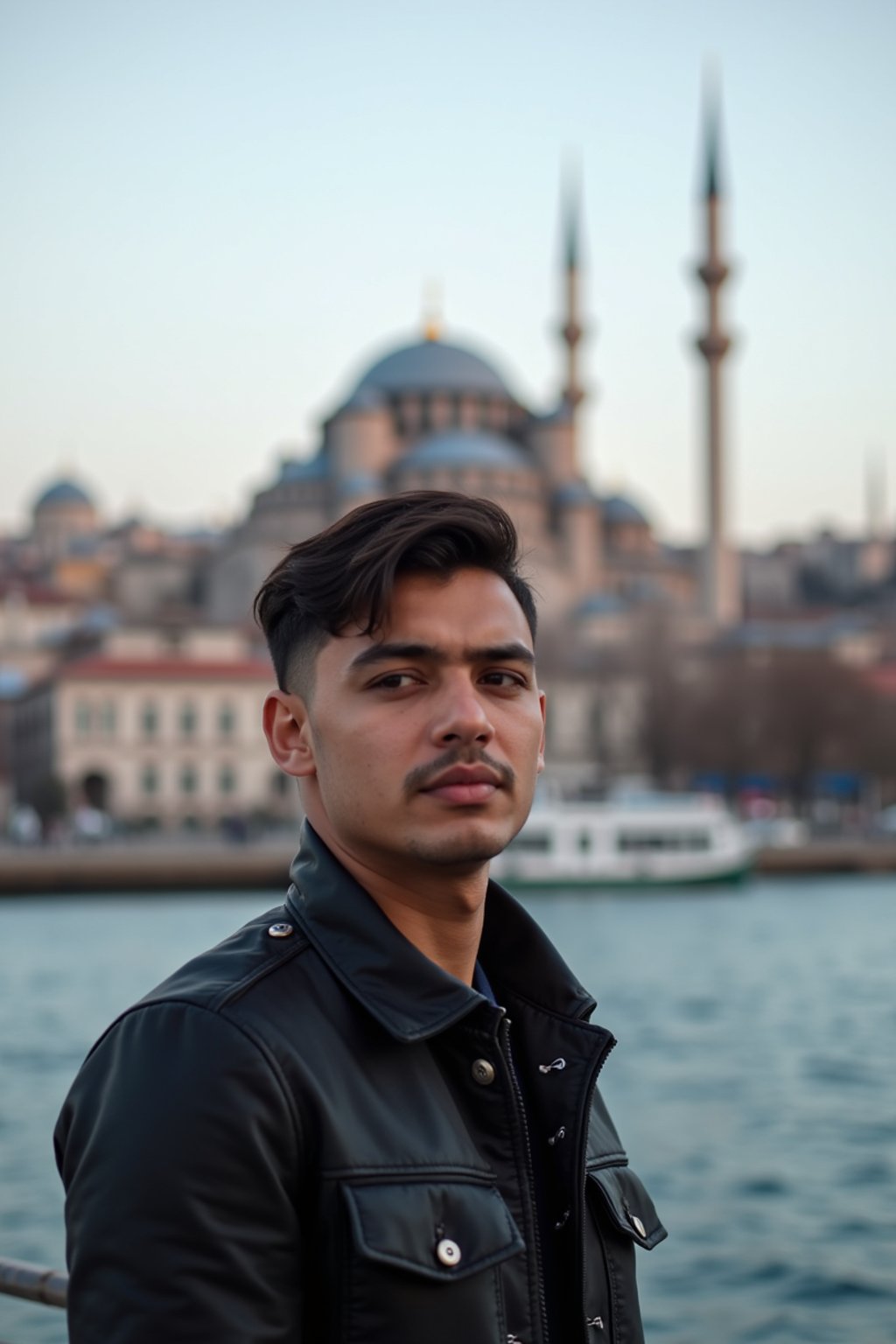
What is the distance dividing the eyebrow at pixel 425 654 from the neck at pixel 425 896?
0.17m

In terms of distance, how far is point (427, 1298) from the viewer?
1520 mm

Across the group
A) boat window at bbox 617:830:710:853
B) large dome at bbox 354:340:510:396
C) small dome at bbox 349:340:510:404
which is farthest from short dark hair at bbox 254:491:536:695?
large dome at bbox 354:340:510:396

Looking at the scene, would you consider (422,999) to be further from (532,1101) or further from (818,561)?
(818,561)

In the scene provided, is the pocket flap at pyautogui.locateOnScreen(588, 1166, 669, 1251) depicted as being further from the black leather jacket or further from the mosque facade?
the mosque facade

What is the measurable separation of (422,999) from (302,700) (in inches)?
12.6

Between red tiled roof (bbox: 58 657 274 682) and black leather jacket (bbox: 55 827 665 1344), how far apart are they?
47.5 metres

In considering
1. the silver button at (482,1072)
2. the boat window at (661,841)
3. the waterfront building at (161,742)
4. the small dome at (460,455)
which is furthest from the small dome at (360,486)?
the silver button at (482,1072)

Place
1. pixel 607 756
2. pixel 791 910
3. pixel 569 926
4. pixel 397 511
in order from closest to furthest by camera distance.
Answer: pixel 397 511 < pixel 569 926 < pixel 791 910 < pixel 607 756

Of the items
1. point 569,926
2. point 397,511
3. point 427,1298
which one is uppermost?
point 397,511

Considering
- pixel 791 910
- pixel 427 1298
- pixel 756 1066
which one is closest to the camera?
pixel 427 1298

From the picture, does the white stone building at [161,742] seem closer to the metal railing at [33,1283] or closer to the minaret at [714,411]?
the minaret at [714,411]

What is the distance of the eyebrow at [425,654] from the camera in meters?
1.70

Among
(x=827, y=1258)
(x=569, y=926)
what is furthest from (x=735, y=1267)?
(x=569, y=926)

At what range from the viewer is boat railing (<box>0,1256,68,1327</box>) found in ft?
8.57
